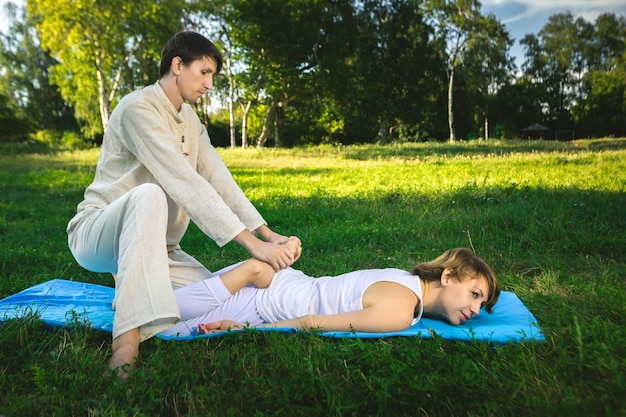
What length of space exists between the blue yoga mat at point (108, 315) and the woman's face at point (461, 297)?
0.08 m

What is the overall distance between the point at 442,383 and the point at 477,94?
39.6 metres

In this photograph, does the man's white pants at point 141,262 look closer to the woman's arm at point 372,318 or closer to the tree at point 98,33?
the woman's arm at point 372,318

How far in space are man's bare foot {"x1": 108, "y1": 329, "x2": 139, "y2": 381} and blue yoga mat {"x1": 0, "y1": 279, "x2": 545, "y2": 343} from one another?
0.41 meters

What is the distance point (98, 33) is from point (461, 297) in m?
27.2

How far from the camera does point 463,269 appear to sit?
2895 millimetres

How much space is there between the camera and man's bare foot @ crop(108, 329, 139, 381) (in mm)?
2256

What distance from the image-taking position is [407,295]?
2785mm

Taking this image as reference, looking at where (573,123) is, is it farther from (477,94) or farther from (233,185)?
(233,185)

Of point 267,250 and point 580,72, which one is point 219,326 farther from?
point 580,72


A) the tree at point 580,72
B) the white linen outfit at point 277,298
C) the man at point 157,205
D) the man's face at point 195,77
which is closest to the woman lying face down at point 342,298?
the white linen outfit at point 277,298

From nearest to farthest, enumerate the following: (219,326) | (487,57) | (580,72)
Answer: (219,326) → (580,72) → (487,57)

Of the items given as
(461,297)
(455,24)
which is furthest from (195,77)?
(455,24)

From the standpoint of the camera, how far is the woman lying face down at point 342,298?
2721 mm

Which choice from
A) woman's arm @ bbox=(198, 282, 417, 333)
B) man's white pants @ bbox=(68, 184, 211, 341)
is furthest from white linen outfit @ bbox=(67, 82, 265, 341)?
woman's arm @ bbox=(198, 282, 417, 333)
